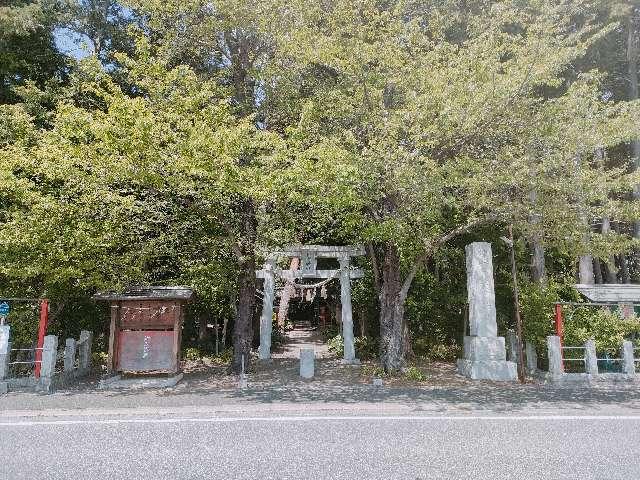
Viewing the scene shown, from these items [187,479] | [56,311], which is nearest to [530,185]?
[187,479]

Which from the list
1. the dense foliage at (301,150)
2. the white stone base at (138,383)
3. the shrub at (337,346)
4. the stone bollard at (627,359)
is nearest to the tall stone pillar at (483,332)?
the dense foliage at (301,150)

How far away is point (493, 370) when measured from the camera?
12.0 meters

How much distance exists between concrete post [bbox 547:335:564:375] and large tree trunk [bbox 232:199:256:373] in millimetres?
8319

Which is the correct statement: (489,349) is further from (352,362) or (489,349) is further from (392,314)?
(352,362)

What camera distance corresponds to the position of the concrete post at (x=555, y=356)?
1144 centimetres

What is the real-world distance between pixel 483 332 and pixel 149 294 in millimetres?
9251

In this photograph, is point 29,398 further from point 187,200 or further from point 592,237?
point 592,237

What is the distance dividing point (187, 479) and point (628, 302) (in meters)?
13.8

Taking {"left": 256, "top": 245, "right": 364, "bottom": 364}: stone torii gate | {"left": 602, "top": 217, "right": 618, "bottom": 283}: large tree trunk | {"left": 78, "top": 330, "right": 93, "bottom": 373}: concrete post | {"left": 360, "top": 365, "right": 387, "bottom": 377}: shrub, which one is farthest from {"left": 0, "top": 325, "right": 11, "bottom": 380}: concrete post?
{"left": 602, "top": 217, "right": 618, "bottom": 283}: large tree trunk

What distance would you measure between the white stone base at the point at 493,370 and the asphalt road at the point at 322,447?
4.35 m

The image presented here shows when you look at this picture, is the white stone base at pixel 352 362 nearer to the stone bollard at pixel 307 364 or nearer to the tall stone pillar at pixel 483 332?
the stone bollard at pixel 307 364

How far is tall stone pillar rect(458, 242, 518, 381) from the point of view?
475 inches

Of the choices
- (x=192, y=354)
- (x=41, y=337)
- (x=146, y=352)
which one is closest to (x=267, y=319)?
(x=192, y=354)

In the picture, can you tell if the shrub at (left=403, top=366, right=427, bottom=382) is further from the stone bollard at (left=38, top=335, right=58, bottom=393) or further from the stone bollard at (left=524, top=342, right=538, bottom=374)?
the stone bollard at (left=38, top=335, right=58, bottom=393)
